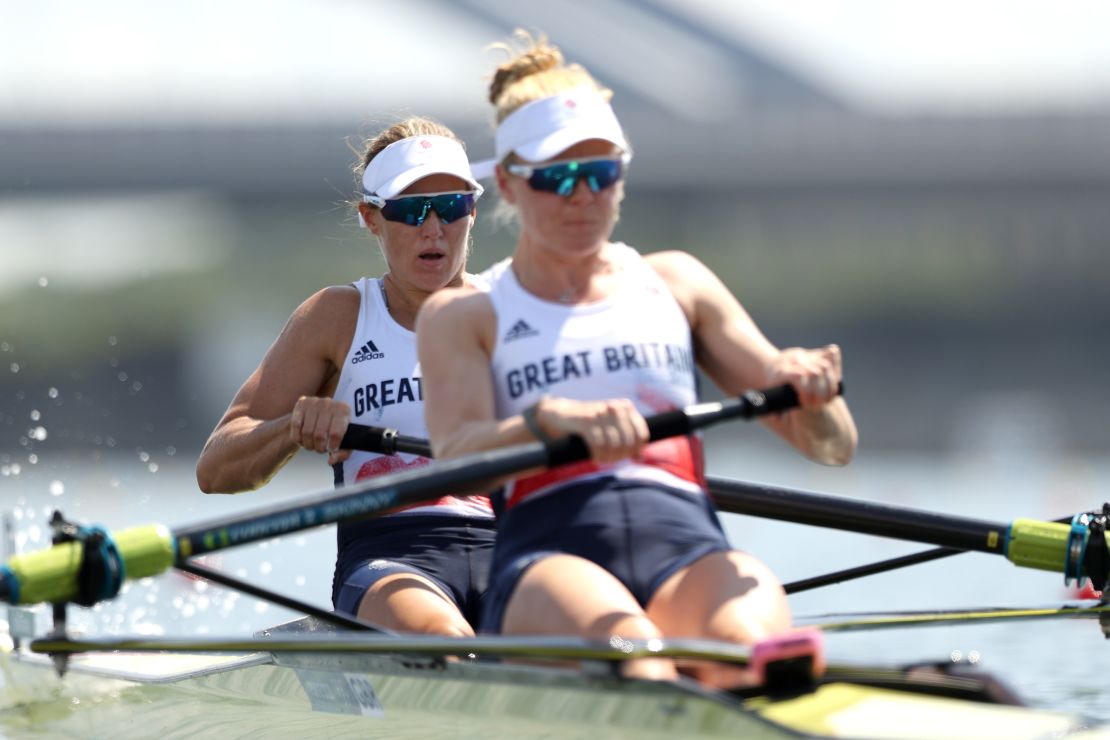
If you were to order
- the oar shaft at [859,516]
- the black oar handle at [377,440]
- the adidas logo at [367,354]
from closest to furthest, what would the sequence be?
the oar shaft at [859,516]
the black oar handle at [377,440]
the adidas logo at [367,354]

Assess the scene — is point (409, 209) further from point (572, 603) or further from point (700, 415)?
point (572, 603)

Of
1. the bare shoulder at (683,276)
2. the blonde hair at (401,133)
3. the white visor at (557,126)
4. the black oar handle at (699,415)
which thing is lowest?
the black oar handle at (699,415)

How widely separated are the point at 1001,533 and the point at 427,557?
1.70 m

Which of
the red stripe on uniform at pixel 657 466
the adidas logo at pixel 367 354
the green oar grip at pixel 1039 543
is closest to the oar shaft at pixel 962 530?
the green oar grip at pixel 1039 543

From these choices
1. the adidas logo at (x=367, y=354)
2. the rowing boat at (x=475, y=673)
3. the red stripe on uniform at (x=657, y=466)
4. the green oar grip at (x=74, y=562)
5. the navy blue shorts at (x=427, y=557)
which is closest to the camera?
the rowing boat at (x=475, y=673)

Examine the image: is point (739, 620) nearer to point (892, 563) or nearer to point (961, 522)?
point (961, 522)

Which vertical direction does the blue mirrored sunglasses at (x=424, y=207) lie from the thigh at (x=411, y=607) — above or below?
above

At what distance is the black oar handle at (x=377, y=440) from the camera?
522 cm

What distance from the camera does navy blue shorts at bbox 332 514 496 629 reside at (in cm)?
511

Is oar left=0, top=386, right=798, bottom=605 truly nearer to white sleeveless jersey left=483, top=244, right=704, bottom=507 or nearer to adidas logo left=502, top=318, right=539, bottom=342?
white sleeveless jersey left=483, top=244, right=704, bottom=507

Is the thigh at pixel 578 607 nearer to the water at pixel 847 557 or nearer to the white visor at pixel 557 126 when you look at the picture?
the water at pixel 847 557

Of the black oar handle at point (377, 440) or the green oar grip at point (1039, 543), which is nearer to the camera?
the green oar grip at point (1039, 543)

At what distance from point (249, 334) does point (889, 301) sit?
14564mm

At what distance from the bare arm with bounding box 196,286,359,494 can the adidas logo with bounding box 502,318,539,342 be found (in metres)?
1.35
